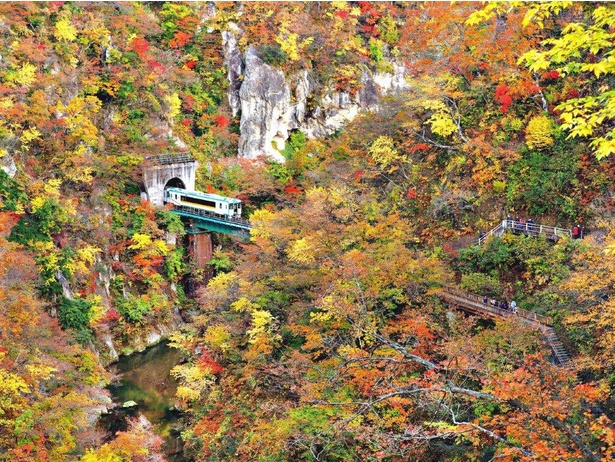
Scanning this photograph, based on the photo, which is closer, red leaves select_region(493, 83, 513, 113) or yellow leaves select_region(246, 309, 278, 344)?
yellow leaves select_region(246, 309, 278, 344)

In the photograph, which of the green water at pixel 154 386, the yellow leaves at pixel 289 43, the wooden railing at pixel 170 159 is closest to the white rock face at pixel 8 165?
the wooden railing at pixel 170 159

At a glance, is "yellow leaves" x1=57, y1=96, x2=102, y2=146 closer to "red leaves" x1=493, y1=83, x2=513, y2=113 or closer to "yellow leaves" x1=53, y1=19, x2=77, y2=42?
"yellow leaves" x1=53, y1=19, x2=77, y2=42

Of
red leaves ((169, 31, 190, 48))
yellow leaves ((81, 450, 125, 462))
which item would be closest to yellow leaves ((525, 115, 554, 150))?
yellow leaves ((81, 450, 125, 462))

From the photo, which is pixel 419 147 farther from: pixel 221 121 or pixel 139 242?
pixel 221 121

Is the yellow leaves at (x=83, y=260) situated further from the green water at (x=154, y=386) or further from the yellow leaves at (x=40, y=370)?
the yellow leaves at (x=40, y=370)

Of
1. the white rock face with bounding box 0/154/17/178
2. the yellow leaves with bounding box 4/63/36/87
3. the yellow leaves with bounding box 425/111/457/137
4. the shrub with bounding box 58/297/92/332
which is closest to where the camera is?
the yellow leaves with bounding box 425/111/457/137

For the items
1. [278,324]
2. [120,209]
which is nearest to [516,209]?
[278,324]
